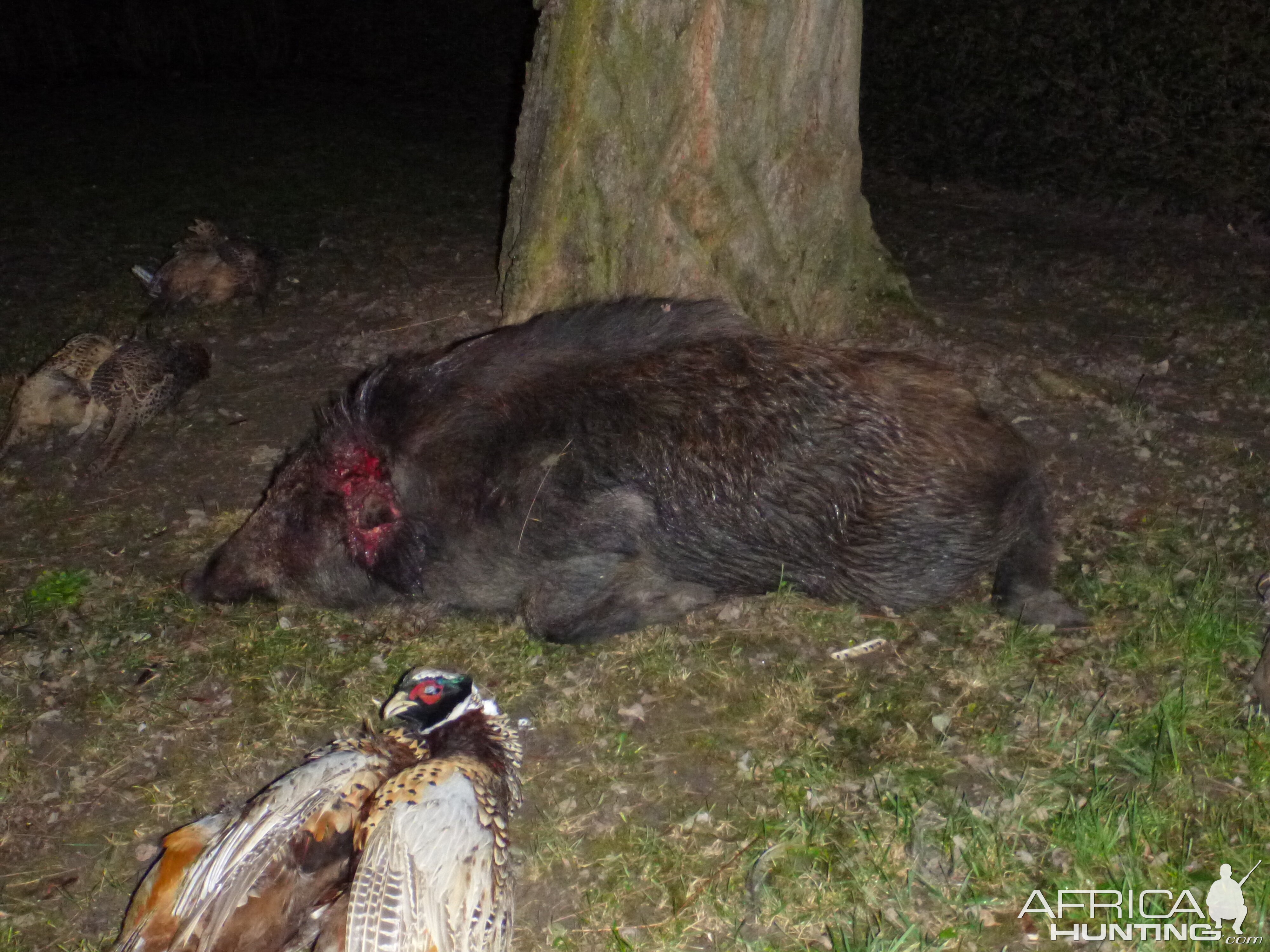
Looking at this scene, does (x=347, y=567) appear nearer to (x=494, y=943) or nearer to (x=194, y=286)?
(x=494, y=943)

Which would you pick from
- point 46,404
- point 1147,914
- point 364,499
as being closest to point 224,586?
point 364,499

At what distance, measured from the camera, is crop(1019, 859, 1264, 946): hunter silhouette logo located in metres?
2.61

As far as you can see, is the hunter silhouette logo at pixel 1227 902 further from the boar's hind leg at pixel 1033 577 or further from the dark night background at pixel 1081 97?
the dark night background at pixel 1081 97

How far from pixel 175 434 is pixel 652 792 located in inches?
127

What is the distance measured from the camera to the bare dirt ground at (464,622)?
3.08 metres

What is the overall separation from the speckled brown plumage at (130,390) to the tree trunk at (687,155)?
1.65 m

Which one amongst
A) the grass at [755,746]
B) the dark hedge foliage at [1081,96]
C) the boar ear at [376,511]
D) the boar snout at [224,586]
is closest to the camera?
the grass at [755,746]

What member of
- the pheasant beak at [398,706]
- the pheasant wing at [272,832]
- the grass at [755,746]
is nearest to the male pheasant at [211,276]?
the grass at [755,746]

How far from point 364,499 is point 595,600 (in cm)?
86

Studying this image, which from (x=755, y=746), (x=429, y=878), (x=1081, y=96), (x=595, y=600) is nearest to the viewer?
(x=429, y=878)

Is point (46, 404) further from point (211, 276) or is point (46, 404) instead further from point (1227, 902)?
point (1227, 902)

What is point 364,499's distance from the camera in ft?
12.5

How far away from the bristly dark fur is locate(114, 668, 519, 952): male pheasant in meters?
1.00

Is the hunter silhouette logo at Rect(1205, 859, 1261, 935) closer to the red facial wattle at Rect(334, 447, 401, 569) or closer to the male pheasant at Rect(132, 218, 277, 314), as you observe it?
the red facial wattle at Rect(334, 447, 401, 569)
